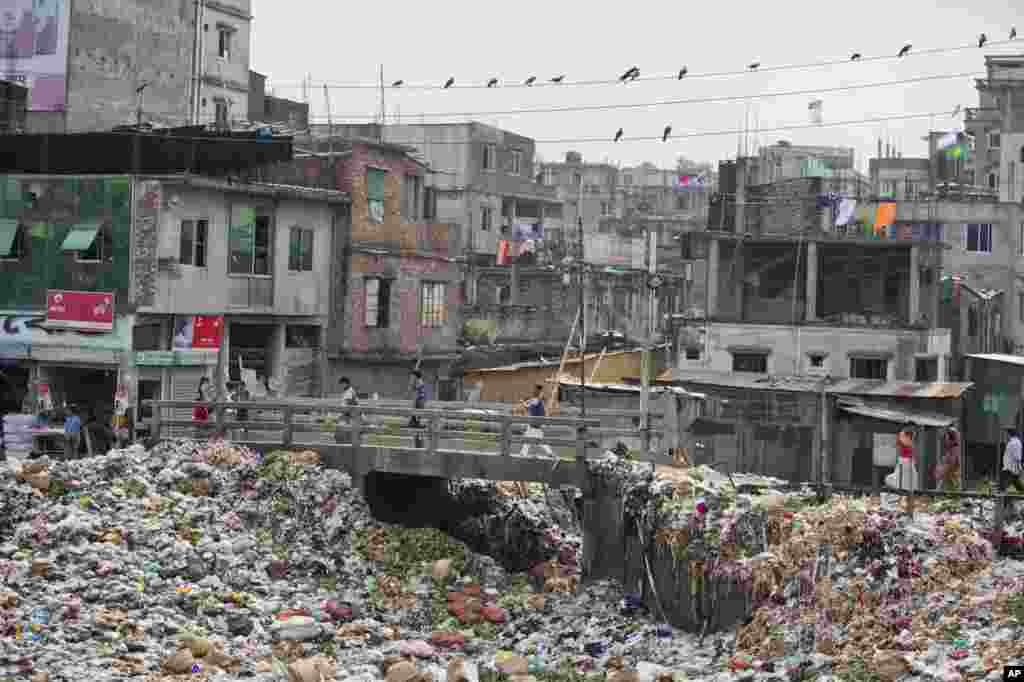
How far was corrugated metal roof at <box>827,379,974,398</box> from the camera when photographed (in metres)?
36.8

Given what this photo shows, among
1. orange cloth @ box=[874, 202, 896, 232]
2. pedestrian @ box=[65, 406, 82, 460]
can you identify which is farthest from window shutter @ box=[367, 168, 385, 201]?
orange cloth @ box=[874, 202, 896, 232]

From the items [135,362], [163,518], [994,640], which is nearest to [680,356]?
[135,362]

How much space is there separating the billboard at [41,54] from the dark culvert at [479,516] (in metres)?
20.8

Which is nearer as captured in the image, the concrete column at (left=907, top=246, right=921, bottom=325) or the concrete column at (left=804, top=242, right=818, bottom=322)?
the concrete column at (left=907, top=246, right=921, bottom=325)

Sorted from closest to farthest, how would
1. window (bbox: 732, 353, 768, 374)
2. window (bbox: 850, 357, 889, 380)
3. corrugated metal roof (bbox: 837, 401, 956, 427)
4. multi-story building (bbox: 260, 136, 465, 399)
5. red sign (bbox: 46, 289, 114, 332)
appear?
corrugated metal roof (bbox: 837, 401, 956, 427) < red sign (bbox: 46, 289, 114, 332) < multi-story building (bbox: 260, 136, 465, 399) < window (bbox: 850, 357, 889, 380) < window (bbox: 732, 353, 768, 374)

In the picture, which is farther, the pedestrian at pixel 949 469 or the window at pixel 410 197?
the window at pixel 410 197

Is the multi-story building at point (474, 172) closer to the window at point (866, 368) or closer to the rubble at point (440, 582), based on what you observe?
the window at point (866, 368)

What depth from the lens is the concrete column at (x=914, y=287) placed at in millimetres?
45906

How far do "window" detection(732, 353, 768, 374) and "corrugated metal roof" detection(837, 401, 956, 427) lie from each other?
10.8 metres

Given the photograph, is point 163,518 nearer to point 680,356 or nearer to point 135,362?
point 135,362

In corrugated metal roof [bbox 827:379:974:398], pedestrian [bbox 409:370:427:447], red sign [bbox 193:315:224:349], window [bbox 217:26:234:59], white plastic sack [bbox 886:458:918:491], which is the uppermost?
window [bbox 217:26:234:59]

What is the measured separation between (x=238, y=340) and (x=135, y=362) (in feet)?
14.9

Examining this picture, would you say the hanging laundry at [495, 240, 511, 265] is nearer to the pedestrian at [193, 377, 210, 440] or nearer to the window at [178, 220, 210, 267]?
the window at [178, 220, 210, 267]

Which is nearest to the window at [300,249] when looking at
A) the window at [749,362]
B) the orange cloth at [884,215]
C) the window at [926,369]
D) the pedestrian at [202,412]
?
the pedestrian at [202,412]
